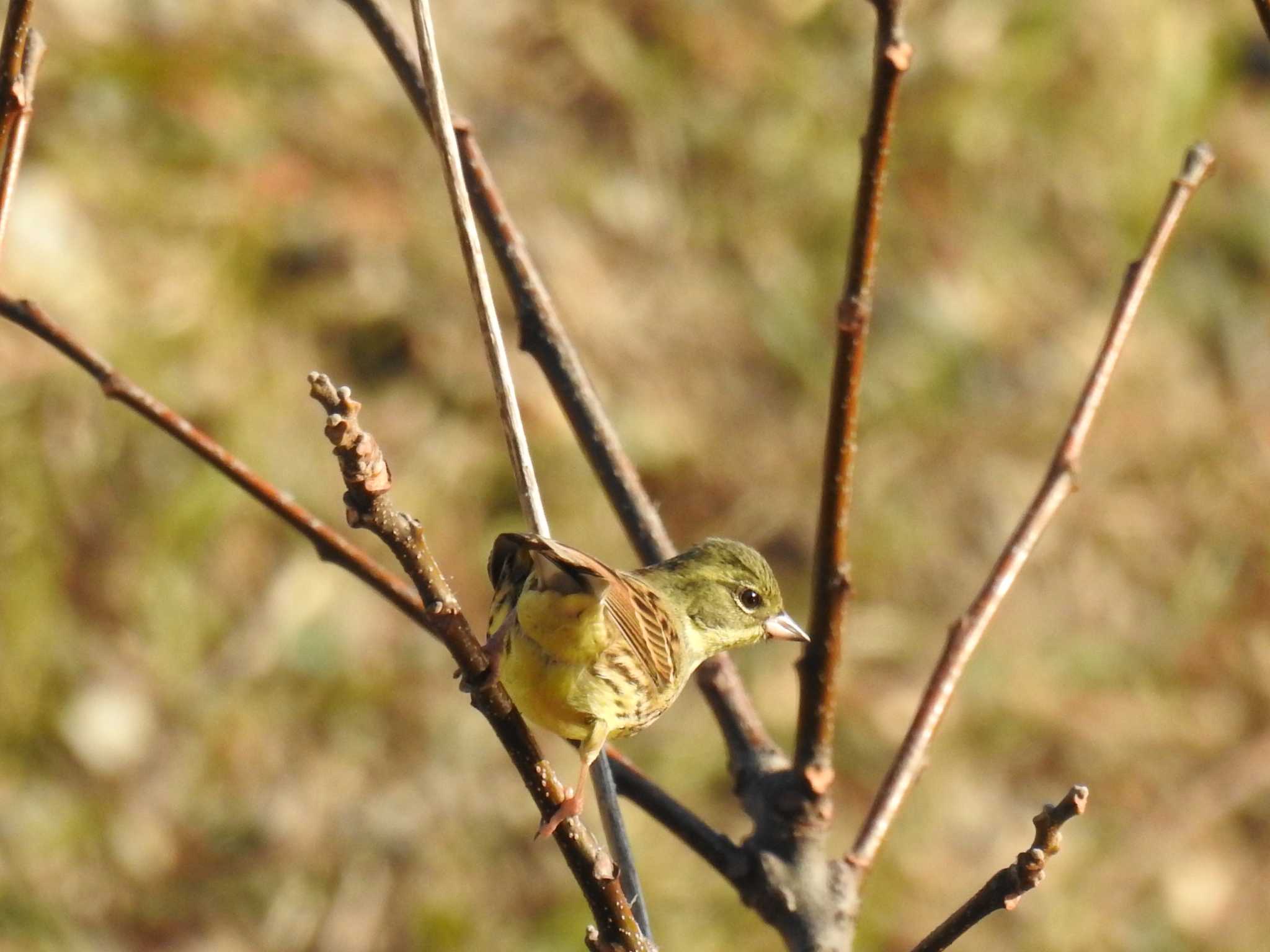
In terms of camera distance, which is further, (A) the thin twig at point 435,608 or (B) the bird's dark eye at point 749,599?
(B) the bird's dark eye at point 749,599

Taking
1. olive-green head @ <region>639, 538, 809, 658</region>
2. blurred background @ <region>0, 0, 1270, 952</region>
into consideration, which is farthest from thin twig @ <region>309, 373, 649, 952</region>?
blurred background @ <region>0, 0, 1270, 952</region>

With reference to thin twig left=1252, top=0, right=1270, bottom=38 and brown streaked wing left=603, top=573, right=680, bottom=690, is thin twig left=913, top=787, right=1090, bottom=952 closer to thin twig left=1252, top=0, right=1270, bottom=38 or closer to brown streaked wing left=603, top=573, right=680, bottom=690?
brown streaked wing left=603, top=573, right=680, bottom=690

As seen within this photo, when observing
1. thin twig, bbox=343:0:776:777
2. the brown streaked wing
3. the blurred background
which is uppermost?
the blurred background

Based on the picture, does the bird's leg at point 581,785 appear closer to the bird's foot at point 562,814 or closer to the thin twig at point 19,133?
the bird's foot at point 562,814

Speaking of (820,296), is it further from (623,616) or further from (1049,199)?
(623,616)

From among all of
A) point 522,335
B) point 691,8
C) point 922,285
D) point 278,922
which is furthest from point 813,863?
point 691,8

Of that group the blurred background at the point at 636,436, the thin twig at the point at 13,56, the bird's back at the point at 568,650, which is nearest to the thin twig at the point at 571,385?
the bird's back at the point at 568,650

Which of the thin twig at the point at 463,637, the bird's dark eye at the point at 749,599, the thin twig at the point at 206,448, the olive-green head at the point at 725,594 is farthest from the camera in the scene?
the bird's dark eye at the point at 749,599
